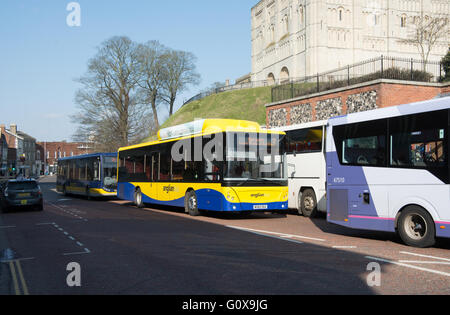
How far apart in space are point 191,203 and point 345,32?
196ft

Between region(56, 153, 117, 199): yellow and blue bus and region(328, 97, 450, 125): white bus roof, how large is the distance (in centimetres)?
2016

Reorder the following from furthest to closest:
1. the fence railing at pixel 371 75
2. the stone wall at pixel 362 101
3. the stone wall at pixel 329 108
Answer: the stone wall at pixel 329 108, the fence railing at pixel 371 75, the stone wall at pixel 362 101

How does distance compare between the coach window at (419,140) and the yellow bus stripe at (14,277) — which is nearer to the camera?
the yellow bus stripe at (14,277)

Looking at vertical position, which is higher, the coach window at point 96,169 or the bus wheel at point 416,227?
the coach window at point 96,169

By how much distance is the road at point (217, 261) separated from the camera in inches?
253

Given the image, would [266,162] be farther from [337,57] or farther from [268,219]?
[337,57]

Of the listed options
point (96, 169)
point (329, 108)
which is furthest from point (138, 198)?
point (329, 108)

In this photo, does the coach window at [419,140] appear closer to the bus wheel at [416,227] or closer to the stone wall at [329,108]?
the bus wheel at [416,227]

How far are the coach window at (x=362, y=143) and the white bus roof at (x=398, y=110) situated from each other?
0.42 ft

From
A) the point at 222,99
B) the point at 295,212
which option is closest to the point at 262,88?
the point at 222,99

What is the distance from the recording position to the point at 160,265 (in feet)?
26.2

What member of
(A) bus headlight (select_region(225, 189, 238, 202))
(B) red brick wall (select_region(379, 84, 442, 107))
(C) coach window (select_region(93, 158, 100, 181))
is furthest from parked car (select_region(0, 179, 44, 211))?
(B) red brick wall (select_region(379, 84, 442, 107))

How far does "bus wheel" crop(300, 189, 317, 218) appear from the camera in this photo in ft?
56.1

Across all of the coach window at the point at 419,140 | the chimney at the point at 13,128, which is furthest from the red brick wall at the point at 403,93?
the chimney at the point at 13,128
